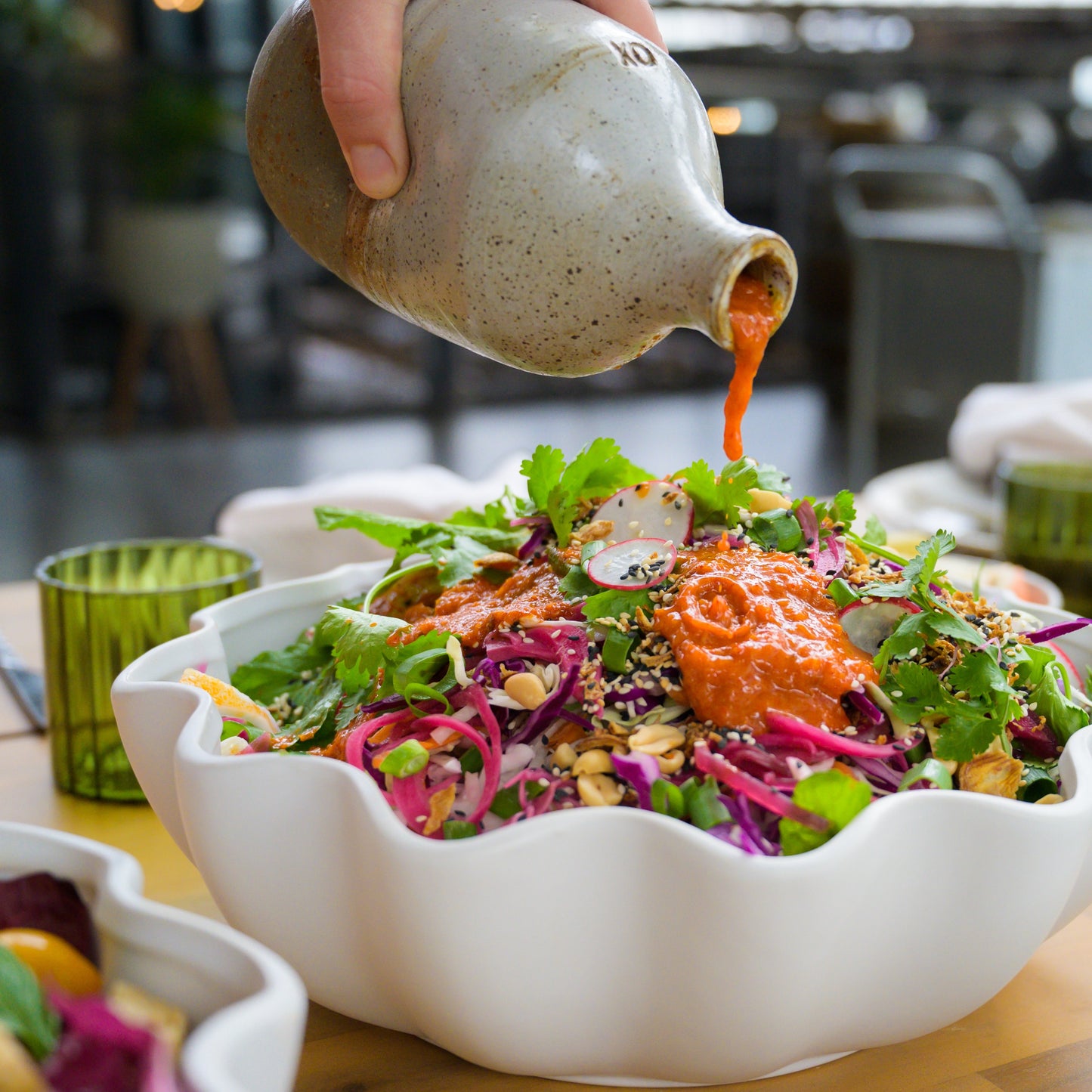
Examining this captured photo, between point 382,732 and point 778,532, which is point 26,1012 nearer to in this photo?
point 382,732

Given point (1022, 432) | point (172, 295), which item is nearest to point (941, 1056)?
point (1022, 432)

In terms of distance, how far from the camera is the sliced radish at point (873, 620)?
788 mm

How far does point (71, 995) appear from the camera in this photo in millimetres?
491

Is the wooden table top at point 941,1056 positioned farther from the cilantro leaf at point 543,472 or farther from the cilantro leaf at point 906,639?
the cilantro leaf at point 543,472

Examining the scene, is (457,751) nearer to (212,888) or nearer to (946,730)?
(212,888)

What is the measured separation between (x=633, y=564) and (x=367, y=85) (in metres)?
0.34

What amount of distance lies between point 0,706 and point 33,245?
449 centimetres

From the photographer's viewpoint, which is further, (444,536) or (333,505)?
(333,505)

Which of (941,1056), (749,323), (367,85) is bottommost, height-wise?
(941,1056)

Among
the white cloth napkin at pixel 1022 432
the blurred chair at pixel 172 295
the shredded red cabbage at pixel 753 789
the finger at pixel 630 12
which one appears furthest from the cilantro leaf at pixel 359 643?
the blurred chair at pixel 172 295

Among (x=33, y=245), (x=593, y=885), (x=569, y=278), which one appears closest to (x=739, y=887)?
(x=593, y=885)

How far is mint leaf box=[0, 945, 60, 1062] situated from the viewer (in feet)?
1.43

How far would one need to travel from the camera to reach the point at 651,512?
0.88 m

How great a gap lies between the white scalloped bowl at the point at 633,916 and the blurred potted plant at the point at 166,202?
16.5 feet
